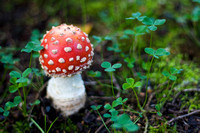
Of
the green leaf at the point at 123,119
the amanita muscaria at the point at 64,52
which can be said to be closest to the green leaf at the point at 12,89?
the amanita muscaria at the point at 64,52

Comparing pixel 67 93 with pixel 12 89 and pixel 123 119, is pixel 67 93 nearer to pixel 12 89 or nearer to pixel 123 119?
pixel 12 89

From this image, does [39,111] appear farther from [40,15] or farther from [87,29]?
[40,15]

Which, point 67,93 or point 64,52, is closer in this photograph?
point 64,52

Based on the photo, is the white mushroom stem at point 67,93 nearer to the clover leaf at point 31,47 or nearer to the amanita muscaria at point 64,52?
the amanita muscaria at point 64,52

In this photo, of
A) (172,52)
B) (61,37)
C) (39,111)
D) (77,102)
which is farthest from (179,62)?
(39,111)

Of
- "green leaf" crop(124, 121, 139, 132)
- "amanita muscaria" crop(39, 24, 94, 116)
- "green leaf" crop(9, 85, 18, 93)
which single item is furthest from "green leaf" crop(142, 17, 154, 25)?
"green leaf" crop(9, 85, 18, 93)

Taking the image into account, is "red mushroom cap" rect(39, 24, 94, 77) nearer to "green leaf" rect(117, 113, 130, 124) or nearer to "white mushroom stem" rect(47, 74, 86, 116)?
"white mushroom stem" rect(47, 74, 86, 116)

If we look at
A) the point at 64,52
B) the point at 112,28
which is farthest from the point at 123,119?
the point at 112,28
